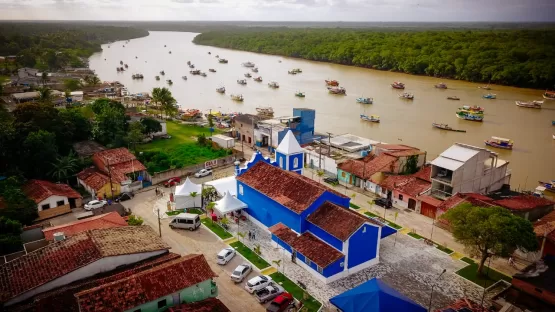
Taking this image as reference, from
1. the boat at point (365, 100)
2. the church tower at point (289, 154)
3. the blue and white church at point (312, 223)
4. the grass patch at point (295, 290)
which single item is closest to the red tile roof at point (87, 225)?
the blue and white church at point (312, 223)

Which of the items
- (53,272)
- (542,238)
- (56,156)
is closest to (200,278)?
(53,272)

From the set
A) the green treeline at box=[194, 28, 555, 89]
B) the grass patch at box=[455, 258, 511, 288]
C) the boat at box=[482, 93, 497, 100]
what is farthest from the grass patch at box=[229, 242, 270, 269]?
the green treeline at box=[194, 28, 555, 89]

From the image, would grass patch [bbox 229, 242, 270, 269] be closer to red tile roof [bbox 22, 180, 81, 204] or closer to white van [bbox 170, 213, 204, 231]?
white van [bbox 170, 213, 204, 231]

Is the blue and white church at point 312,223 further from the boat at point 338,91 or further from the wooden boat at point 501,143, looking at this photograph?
the boat at point 338,91

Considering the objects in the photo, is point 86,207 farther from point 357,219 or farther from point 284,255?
point 357,219

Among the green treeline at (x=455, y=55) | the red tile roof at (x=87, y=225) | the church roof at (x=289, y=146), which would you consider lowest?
the red tile roof at (x=87, y=225)
